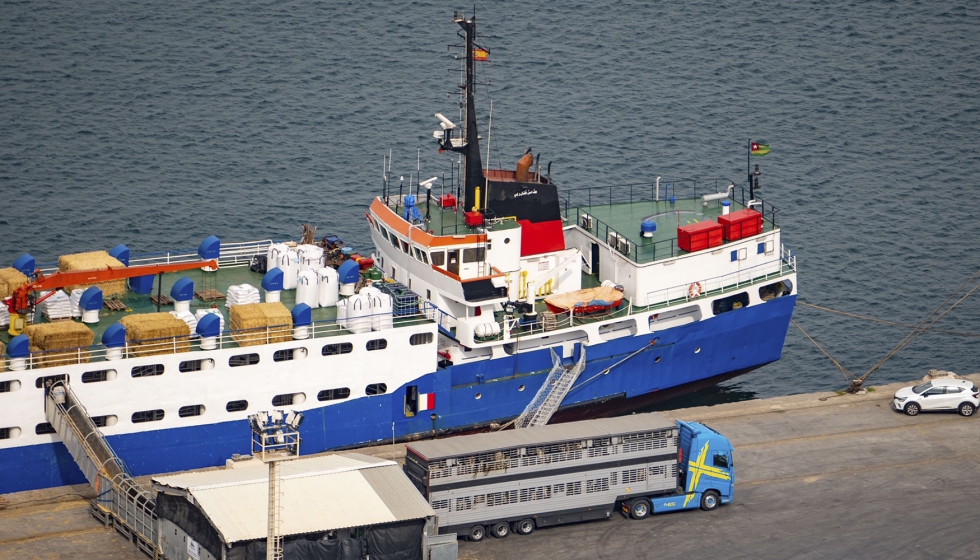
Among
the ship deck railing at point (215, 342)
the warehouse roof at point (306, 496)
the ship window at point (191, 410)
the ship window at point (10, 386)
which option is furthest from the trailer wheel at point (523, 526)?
the ship window at point (10, 386)

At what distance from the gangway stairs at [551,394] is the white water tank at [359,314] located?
629 centimetres

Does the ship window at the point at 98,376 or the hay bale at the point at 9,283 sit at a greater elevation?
the hay bale at the point at 9,283

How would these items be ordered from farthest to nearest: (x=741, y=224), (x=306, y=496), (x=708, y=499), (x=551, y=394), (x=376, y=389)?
(x=741, y=224)
(x=551, y=394)
(x=376, y=389)
(x=708, y=499)
(x=306, y=496)

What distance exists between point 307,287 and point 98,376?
26.3 feet

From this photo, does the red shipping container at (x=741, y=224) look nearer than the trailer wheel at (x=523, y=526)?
No

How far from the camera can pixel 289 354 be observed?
49062 millimetres

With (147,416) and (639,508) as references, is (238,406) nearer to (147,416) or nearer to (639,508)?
(147,416)

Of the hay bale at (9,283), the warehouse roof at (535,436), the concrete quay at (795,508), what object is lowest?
the concrete quay at (795,508)

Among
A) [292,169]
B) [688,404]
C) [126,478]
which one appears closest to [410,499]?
[126,478]

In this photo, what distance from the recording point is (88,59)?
86562mm

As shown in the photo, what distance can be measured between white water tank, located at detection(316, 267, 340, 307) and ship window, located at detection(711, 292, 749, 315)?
14.2 m

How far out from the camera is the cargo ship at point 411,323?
47125 mm

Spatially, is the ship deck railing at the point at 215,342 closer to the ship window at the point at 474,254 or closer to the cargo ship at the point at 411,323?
the cargo ship at the point at 411,323

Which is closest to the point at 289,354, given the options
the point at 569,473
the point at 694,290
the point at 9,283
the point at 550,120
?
the point at 9,283
